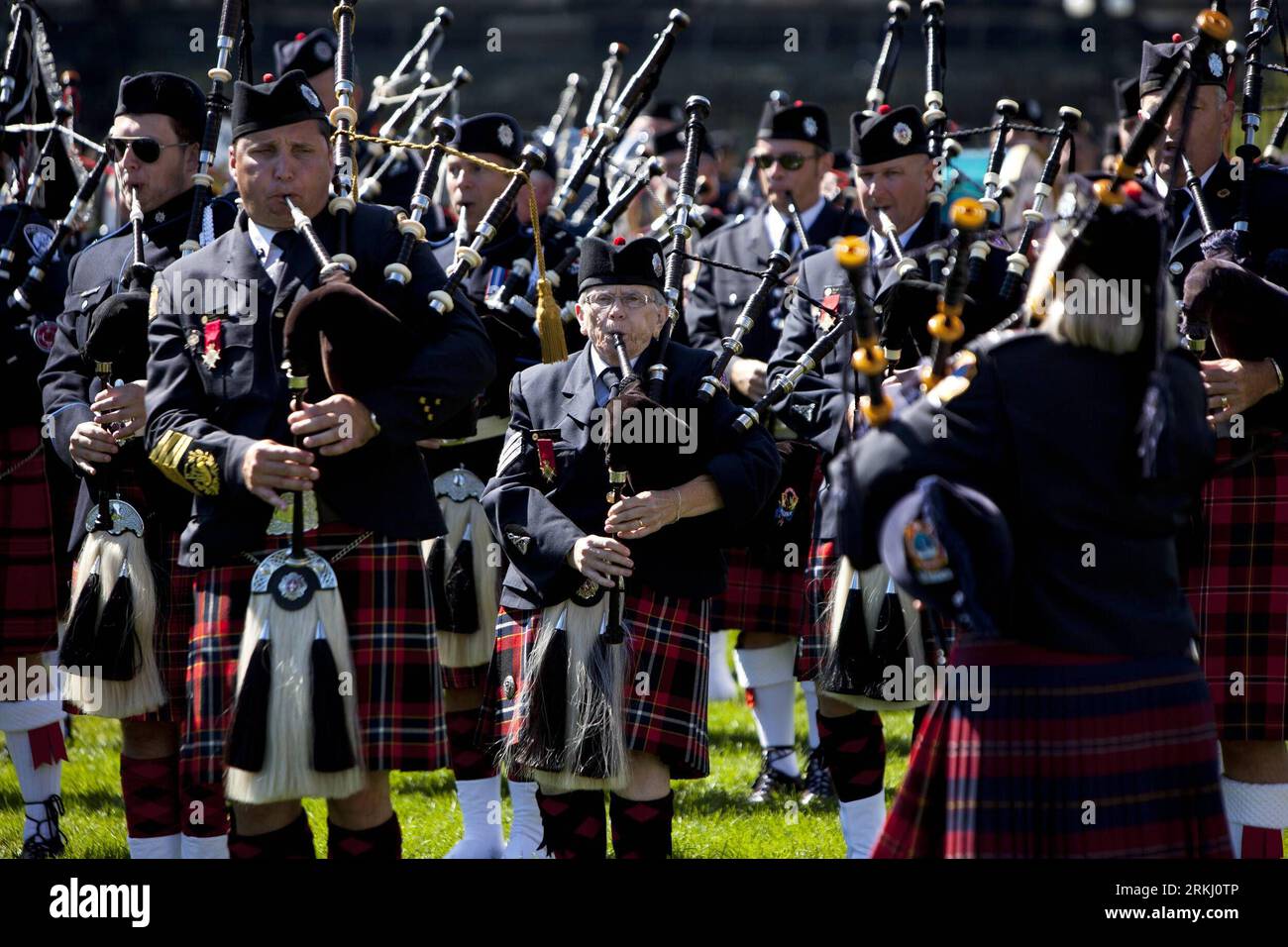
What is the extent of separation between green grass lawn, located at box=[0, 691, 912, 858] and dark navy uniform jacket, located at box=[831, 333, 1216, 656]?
7.03ft

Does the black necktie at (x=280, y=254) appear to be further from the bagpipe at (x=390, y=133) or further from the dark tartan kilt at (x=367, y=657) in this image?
the bagpipe at (x=390, y=133)

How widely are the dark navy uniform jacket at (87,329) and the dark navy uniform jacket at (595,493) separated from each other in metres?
0.89

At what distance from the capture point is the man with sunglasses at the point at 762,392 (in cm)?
573

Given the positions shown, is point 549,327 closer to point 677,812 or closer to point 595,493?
point 595,493

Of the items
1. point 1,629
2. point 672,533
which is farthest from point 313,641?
point 1,629

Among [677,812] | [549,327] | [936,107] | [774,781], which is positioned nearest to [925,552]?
[549,327]

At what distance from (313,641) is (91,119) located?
1793 centimetres

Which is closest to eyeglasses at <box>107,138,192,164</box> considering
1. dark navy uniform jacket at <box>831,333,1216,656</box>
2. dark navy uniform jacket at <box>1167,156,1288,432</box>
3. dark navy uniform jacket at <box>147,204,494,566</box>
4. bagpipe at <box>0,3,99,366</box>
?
bagpipe at <box>0,3,99,366</box>

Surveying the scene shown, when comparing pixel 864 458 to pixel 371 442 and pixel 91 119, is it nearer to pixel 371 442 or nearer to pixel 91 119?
pixel 371 442

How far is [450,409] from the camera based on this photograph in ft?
12.2

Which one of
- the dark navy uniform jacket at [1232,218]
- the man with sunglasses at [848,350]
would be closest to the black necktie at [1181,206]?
the dark navy uniform jacket at [1232,218]

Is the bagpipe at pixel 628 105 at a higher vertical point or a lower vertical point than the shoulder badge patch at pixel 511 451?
higher

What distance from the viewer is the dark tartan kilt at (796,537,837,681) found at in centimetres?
472
